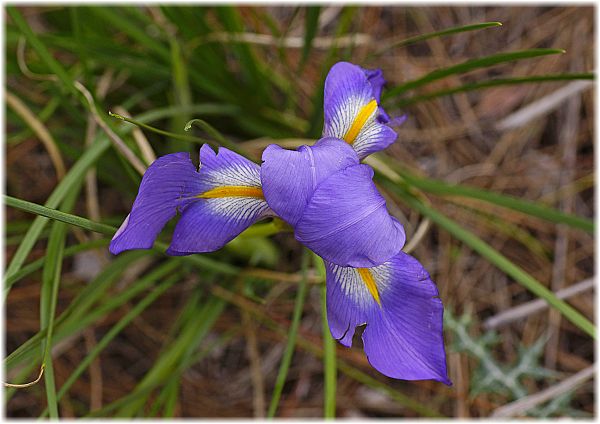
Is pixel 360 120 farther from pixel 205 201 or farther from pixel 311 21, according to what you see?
pixel 311 21

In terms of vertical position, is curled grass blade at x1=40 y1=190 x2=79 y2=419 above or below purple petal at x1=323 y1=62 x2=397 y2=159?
below

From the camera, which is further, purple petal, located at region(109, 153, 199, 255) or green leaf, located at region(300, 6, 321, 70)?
green leaf, located at region(300, 6, 321, 70)

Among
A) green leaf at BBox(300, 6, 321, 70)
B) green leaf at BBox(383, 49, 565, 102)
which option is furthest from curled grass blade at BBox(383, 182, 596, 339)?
green leaf at BBox(300, 6, 321, 70)

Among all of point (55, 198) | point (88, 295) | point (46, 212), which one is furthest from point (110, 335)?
point (46, 212)

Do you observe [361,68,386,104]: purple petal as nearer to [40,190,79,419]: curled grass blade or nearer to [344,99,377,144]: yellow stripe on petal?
[344,99,377,144]: yellow stripe on petal

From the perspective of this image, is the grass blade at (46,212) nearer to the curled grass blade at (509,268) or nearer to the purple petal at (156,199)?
the purple petal at (156,199)

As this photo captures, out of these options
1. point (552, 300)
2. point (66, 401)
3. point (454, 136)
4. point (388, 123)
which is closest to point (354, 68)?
point (388, 123)
